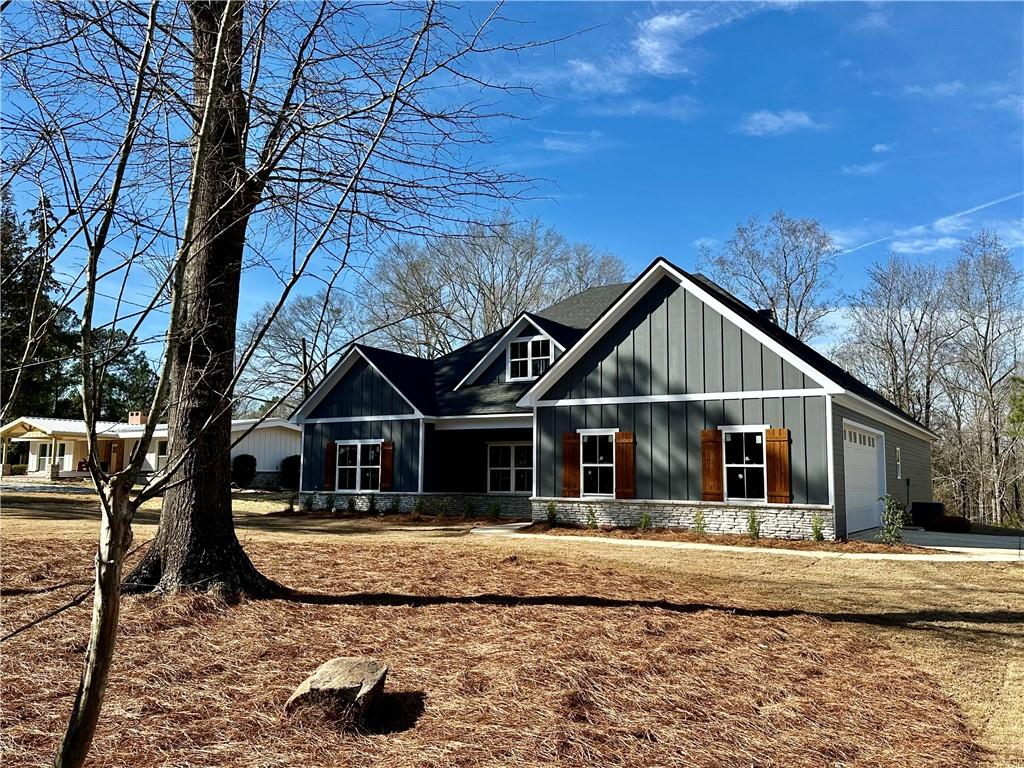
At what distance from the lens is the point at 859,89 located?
14047 millimetres

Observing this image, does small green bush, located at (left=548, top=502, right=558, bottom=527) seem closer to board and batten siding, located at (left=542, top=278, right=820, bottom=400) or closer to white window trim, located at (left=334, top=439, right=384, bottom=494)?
board and batten siding, located at (left=542, top=278, right=820, bottom=400)

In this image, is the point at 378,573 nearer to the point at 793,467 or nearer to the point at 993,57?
the point at 793,467

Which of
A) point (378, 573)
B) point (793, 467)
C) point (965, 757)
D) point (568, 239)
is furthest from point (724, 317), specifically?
point (568, 239)

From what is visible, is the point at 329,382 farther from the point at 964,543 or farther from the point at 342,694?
the point at 342,694

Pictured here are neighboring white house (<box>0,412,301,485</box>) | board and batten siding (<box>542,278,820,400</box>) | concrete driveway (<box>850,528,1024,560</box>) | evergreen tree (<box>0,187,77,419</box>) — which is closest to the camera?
evergreen tree (<box>0,187,77,419</box>)

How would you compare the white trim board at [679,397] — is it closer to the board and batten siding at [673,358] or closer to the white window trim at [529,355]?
the board and batten siding at [673,358]

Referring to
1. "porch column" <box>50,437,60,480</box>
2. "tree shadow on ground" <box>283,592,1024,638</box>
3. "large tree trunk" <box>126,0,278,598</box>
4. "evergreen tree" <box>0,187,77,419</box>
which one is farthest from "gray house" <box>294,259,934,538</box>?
"porch column" <box>50,437,60,480</box>

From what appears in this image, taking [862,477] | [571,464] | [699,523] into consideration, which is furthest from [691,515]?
[862,477]

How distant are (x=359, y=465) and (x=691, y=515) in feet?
32.9

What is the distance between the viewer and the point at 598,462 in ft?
52.5

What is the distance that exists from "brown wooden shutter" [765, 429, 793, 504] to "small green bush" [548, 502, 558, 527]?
4691 millimetres

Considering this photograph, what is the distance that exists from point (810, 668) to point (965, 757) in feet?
4.32

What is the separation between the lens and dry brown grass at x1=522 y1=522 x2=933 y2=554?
1239cm

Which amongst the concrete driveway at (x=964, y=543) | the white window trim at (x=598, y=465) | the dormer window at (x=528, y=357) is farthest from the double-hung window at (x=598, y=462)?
the concrete driveway at (x=964, y=543)
